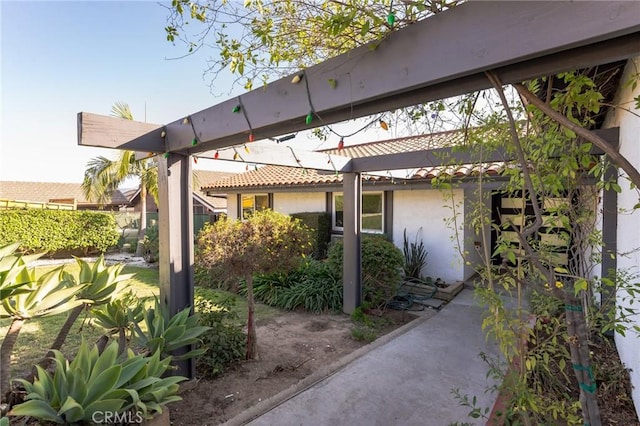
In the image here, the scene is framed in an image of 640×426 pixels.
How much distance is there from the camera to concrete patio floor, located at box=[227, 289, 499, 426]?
10.6ft

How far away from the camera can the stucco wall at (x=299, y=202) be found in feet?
37.0

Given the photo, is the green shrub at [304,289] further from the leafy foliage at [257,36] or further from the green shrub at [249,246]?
the leafy foliage at [257,36]

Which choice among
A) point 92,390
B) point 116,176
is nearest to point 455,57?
point 92,390

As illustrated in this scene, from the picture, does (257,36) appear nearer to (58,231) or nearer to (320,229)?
(320,229)

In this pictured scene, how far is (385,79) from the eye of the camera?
73.7 inches

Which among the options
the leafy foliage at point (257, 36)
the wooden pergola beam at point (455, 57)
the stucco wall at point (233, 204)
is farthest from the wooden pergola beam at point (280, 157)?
the stucco wall at point (233, 204)

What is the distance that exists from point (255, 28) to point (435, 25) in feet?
5.19

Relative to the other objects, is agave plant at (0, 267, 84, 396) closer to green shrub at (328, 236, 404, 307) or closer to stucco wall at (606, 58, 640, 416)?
stucco wall at (606, 58, 640, 416)

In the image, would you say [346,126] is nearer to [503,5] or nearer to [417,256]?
[503,5]

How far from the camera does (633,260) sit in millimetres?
3051

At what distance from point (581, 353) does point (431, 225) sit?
6.98 metres

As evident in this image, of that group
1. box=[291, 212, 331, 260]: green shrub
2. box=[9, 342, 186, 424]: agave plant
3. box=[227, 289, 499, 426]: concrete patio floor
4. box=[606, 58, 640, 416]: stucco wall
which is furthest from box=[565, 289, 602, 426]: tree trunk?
box=[291, 212, 331, 260]: green shrub

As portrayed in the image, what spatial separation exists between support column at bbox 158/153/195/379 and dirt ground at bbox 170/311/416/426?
44 cm

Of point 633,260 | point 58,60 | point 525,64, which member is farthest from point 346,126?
point 58,60
